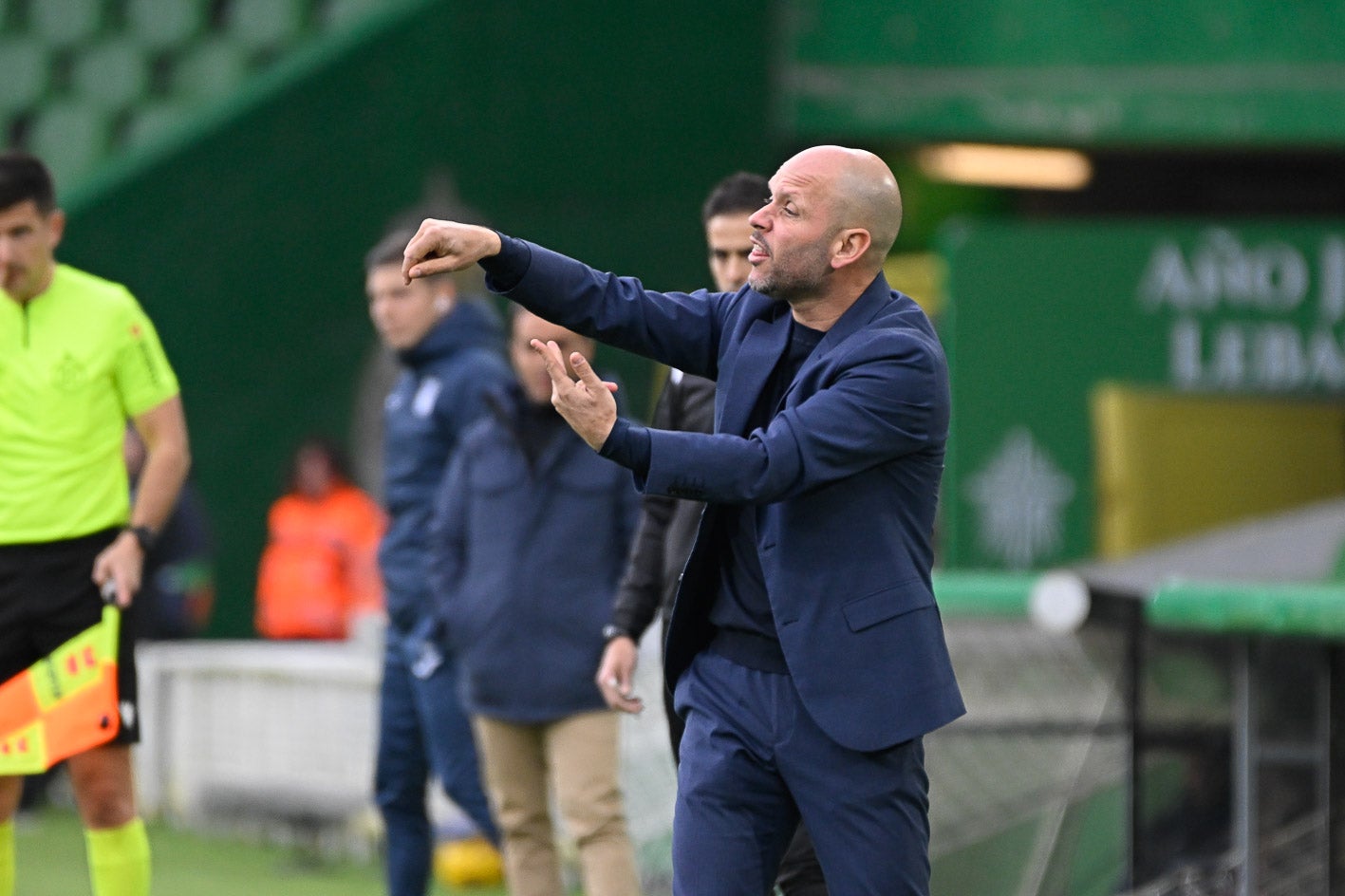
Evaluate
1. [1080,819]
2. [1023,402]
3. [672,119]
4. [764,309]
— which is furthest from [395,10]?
[764,309]

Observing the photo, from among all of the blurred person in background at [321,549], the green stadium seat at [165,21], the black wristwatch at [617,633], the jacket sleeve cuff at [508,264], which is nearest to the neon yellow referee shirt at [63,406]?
the black wristwatch at [617,633]

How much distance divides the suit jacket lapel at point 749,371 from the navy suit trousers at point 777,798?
1.55 ft

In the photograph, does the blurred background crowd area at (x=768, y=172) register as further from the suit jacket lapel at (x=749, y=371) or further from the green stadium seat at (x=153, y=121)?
the suit jacket lapel at (x=749, y=371)

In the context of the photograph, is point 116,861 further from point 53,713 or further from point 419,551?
point 419,551

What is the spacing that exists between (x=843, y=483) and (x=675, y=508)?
1329 mm

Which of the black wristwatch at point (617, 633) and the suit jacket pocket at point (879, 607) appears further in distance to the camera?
the black wristwatch at point (617, 633)

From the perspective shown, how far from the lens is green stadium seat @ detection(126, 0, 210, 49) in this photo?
13539 mm

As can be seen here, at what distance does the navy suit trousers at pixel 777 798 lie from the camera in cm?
384

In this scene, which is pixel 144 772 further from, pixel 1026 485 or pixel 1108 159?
pixel 1108 159

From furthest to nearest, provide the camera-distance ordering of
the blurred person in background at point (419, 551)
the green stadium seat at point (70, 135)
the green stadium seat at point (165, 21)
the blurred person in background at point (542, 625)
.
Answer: the green stadium seat at point (165, 21) < the green stadium seat at point (70, 135) < the blurred person in background at point (419, 551) < the blurred person in background at point (542, 625)

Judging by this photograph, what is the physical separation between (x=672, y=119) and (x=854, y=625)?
32.2 feet

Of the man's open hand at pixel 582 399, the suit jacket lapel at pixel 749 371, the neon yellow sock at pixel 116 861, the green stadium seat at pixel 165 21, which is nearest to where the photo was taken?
the man's open hand at pixel 582 399

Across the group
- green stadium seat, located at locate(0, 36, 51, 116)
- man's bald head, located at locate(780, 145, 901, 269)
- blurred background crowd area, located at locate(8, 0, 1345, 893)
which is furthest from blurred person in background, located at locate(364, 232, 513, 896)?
green stadium seat, located at locate(0, 36, 51, 116)

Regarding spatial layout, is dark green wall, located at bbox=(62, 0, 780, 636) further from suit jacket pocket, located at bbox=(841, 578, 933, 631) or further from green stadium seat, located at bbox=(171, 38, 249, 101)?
suit jacket pocket, located at bbox=(841, 578, 933, 631)
